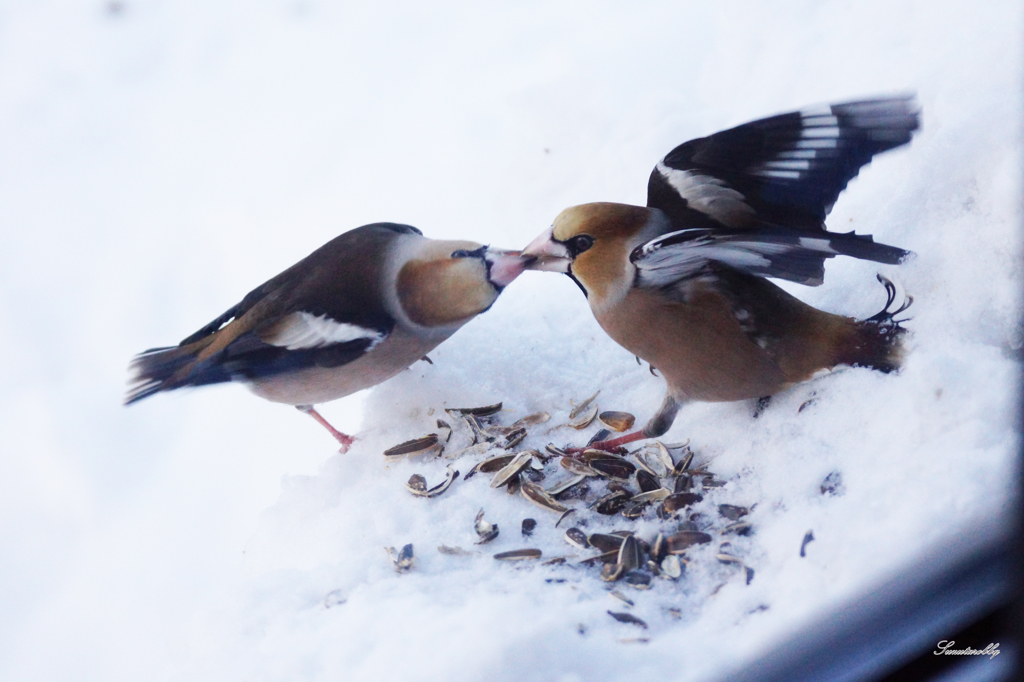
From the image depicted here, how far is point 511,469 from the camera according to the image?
138 cm

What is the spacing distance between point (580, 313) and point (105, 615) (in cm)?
123

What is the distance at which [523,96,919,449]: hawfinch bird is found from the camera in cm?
119

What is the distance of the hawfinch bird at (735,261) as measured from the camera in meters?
1.19

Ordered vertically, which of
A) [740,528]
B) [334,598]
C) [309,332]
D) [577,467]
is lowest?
[740,528]

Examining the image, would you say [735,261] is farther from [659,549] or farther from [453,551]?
[453,551]

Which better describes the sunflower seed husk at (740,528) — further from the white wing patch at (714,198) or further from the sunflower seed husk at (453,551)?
the white wing patch at (714,198)

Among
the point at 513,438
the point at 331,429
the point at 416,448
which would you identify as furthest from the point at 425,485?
the point at 331,429

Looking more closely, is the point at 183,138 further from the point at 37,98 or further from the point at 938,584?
the point at 938,584

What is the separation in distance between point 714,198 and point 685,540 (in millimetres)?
642

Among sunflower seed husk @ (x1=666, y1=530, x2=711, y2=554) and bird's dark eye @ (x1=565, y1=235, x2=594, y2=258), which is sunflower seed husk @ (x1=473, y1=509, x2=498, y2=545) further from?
bird's dark eye @ (x1=565, y1=235, x2=594, y2=258)

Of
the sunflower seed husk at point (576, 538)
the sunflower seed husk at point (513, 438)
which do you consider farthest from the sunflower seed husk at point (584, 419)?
the sunflower seed husk at point (576, 538)

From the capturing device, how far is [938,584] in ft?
2.36

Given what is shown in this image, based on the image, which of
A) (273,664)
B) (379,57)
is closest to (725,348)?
(273,664)

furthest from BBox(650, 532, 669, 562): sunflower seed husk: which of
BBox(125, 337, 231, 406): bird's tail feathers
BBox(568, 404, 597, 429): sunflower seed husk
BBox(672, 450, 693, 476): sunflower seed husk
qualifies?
BBox(125, 337, 231, 406): bird's tail feathers
